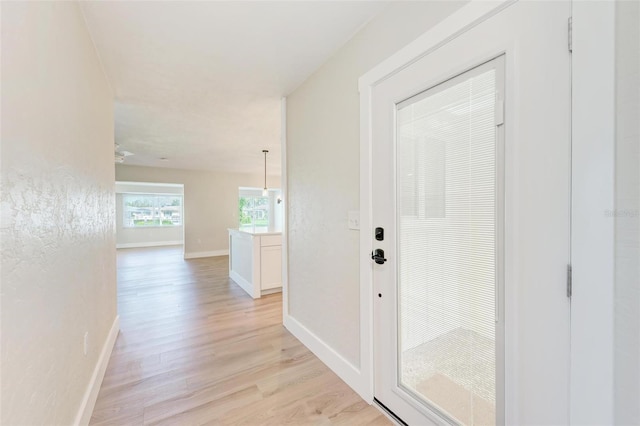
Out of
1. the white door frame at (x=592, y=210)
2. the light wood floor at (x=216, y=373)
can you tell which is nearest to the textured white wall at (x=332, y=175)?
the light wood floor at (x=216, y=373)

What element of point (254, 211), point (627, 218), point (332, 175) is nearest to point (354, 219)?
point (332, 175)

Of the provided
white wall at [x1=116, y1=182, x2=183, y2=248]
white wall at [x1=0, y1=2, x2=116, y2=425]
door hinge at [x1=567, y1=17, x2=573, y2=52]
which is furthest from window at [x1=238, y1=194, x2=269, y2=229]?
door hinge at [x1=567, y1=17, x2=573, y2=52]

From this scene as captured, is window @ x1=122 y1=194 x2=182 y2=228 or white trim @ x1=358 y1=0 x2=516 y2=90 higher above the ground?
white trim @ x1=358 y1=0 x2=516 y2=90

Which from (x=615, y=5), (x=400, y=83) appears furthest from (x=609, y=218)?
(x=400, y=83)

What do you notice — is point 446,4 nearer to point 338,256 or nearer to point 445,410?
point 338,256

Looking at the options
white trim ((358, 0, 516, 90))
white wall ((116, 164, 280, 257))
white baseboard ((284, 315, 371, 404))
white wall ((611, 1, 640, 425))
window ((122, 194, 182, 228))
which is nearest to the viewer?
white wall ((611, 1, 640, 425))

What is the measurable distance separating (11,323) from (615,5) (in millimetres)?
1992

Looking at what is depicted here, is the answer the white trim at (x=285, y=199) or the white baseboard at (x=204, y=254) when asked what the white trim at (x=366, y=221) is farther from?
the white baseboard at (x=204, y=254)

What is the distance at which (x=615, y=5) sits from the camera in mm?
728

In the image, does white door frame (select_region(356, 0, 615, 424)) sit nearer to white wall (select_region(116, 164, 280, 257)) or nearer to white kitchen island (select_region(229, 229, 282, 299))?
white kitchen island (select_region(229, 229, 282, 299))

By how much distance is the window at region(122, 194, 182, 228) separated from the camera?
9.56 meters

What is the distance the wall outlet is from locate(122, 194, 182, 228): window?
10.2m

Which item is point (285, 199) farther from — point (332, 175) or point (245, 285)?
point (245, 285)

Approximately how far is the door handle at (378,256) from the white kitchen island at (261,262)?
2.50 m
